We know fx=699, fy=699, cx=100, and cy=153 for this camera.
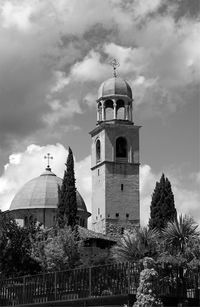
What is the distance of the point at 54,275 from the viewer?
932 inches

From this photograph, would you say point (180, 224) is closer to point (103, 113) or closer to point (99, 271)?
point (99, 271)

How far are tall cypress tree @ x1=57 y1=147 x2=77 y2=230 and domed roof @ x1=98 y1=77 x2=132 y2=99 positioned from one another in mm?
17444

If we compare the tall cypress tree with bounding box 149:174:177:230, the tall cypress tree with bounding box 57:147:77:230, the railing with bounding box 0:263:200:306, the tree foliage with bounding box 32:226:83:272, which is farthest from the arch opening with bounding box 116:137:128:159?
the railing with bounding box 0:263:200:306

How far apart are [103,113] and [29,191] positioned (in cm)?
1224

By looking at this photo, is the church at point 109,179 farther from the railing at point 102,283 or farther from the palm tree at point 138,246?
the railing at point 102,283

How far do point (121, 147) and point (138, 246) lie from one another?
4475 centimetres

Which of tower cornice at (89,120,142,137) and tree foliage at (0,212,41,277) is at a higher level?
tower cornice at (89,120,142,137)

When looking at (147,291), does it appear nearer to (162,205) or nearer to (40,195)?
(162,205)

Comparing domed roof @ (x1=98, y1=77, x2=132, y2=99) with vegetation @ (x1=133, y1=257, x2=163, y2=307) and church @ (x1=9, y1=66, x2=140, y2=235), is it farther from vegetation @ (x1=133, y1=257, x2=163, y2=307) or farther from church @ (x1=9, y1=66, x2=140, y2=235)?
vegetation @ (x1=133, y1=257, x2=163, y2=307)

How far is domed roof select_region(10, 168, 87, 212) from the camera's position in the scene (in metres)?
77.6

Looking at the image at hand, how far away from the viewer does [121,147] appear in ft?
259

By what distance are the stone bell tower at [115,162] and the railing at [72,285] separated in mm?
48358

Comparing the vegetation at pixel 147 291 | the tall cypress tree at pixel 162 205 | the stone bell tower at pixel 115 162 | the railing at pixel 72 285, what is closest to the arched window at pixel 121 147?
the stone bell tower at pixel 115 162

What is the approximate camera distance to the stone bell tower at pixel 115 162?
7575 centimetres
